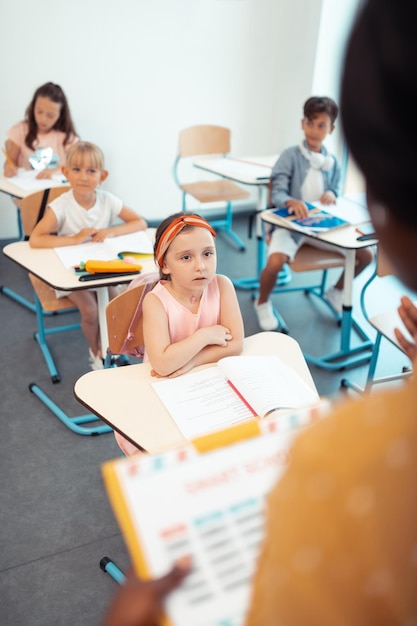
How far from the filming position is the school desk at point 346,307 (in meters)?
2.76

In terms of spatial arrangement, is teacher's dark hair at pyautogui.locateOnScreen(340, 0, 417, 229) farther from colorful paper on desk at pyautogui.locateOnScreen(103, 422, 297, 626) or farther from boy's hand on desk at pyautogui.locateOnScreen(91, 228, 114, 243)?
boy's hand on desk at pyautogui.locateOnScreen(91, 228, 114, 243)

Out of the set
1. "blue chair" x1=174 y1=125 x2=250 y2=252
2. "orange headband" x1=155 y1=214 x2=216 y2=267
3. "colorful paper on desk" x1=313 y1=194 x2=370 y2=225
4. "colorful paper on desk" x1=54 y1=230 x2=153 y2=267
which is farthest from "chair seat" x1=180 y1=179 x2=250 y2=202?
"orange headband" x1=155 y1=214 x2=216 y2=267

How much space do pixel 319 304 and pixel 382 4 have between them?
340 cm

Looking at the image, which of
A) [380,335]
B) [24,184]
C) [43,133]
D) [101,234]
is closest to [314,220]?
[380,335]

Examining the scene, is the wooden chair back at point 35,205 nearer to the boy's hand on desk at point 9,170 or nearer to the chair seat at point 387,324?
the boy's hand on desk at point 9,170

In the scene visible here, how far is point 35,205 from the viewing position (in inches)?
111

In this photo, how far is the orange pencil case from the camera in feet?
7.48

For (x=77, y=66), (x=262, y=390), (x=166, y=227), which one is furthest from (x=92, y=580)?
(x=77, y=66)

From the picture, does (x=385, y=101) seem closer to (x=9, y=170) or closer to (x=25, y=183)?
(x=25, y=183)

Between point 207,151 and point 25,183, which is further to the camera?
point 207,151

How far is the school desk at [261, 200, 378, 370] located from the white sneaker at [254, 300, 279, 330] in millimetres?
315

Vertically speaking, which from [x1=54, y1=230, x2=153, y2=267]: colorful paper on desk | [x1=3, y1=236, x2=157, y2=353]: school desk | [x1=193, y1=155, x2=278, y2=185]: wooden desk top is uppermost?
[x1=193, y1=155, x2=278, y2=185]: wooden desk top

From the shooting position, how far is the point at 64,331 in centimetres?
333

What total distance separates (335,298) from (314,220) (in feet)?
2.57
